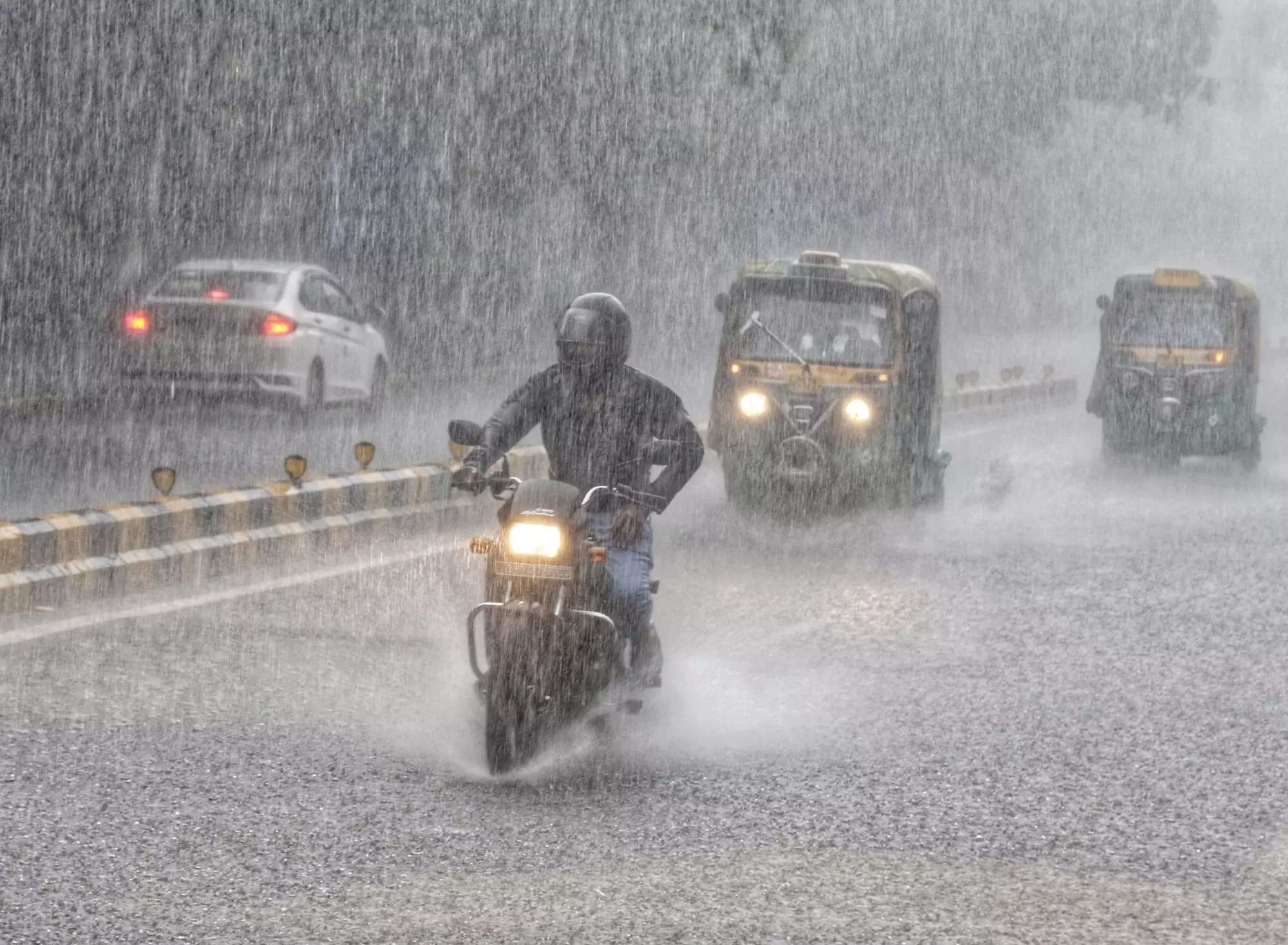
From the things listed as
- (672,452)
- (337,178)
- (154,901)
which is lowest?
(154,901)

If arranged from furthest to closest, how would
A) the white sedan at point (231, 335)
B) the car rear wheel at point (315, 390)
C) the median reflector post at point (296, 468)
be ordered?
the car rear wheel at point (315, 390) → the white sedan at point (231, 335) → the median reflector post at point (296, 468)

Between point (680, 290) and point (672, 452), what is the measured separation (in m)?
32.7

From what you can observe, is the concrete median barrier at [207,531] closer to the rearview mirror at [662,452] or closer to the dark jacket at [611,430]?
the dark jacket at [611,430]

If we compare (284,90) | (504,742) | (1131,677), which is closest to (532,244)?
(284,90)

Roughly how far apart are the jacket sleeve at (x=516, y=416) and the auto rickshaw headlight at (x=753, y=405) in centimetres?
794

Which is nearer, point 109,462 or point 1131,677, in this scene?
point 1131,677

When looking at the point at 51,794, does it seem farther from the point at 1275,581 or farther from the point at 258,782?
the point at 1275,581

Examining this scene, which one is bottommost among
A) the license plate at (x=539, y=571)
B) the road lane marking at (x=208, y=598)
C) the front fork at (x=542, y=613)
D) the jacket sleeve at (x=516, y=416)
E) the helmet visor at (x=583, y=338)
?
the road lane marking at (x=208, y=598)

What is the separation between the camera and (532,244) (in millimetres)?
33688

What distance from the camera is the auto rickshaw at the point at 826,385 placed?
15.0m

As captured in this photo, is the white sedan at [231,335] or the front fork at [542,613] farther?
the white sedan at [231,335]

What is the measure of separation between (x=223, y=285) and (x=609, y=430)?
42.1 feet

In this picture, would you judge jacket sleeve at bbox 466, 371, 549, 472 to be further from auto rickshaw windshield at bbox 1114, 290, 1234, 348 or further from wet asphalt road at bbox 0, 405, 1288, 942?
auto rickshaw windshield at bbox 1114, 290, 1234, 348

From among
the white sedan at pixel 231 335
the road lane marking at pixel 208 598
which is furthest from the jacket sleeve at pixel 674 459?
the white sedan at pixel 231 335
